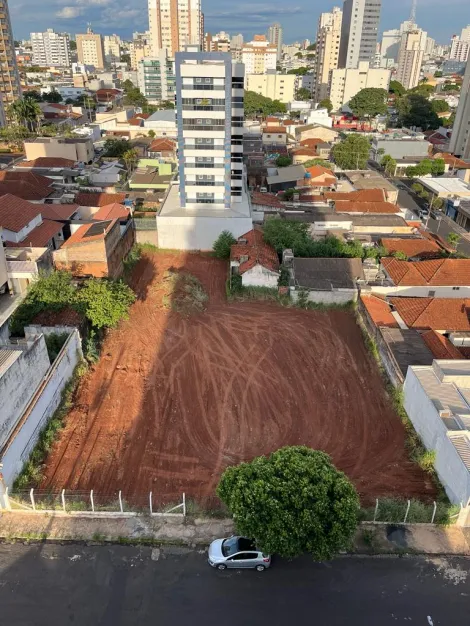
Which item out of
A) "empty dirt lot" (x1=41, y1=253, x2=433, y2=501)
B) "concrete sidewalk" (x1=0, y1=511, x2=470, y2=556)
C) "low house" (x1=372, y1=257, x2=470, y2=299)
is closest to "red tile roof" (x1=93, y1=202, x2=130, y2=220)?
"empty dirt lot" (x1=41, y1=253, x2=433, y2=501)

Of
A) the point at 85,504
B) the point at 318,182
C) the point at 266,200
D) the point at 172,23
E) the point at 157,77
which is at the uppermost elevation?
the point at 172,23

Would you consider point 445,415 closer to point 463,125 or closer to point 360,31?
point 463,125

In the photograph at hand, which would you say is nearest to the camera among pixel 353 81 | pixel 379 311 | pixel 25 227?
pixel 379 311

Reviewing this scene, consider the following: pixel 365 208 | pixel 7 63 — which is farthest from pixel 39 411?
pixel 7 63

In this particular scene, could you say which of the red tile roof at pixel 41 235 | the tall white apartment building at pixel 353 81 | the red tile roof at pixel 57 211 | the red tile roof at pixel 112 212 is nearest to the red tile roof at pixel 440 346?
the red tile roof at pixel 112 212

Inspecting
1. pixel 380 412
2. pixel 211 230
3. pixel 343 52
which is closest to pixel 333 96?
pixel 343 52

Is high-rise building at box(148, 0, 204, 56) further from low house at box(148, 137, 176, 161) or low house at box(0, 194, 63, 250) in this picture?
low house at box(0, 194, 63, 250)
